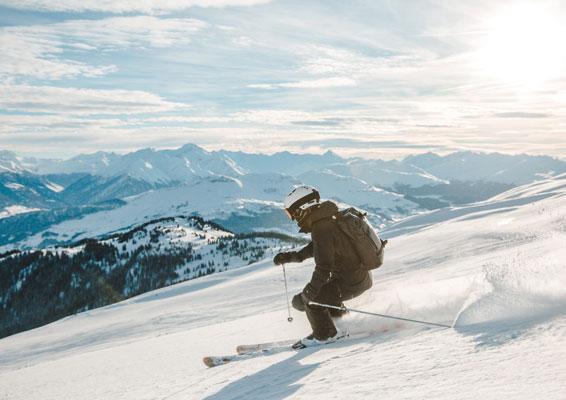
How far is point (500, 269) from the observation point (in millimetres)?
7184

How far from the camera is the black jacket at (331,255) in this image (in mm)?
6676

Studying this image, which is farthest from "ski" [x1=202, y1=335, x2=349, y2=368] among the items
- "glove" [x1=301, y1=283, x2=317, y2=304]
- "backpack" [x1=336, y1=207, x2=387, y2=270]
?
"backpack" [x1=336, y1=207, x2=387, y2=270]

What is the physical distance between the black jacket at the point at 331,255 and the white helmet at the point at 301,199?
0.22 meters

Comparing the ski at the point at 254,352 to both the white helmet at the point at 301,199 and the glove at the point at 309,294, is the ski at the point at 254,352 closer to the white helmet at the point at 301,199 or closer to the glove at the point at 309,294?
the glove at the point at 309,294

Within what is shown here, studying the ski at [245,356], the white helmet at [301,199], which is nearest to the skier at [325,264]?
the white helmet at [301,199]

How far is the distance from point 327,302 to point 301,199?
1.59m

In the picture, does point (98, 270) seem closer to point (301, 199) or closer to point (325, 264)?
point (301, 199)

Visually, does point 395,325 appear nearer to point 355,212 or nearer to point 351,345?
point 351,345

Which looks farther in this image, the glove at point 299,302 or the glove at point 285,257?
the glove at point 285,257

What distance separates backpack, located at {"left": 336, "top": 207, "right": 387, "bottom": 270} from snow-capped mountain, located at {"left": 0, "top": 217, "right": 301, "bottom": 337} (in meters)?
153

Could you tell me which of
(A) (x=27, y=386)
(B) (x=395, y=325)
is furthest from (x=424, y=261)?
(A) (x=27, y=386)

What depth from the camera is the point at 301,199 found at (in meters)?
7.11

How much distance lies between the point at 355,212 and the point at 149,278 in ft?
558

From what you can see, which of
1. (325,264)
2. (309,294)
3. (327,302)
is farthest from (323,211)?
(327,302)
